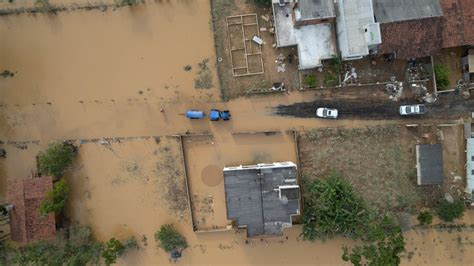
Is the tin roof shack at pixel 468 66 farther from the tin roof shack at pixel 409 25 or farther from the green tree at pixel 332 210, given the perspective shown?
the green tree at pixel 332 210

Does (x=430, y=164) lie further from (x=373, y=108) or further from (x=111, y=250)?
(x=111, y=250)

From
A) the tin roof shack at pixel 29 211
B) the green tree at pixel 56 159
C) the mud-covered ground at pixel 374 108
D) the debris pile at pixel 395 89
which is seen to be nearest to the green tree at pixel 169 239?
the tin roof shack at pixel 29 211

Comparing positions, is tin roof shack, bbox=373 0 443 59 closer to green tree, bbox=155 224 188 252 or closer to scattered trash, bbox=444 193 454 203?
scattered trash, bbox=444 193 454 203

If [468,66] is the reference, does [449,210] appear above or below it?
below

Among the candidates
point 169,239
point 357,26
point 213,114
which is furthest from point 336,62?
point 169,239

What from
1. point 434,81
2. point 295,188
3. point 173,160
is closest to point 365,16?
point 434,81

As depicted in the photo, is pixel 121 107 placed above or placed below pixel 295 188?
above

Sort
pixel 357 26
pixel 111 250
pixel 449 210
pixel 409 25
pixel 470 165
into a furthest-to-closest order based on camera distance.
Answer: pixel 470 165 → pixel 449 210 → pixel 111 250 → pixel 409 25 → pixel 357 26

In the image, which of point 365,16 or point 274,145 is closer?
point 365,16

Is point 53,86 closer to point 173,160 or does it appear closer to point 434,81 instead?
point 173,160
